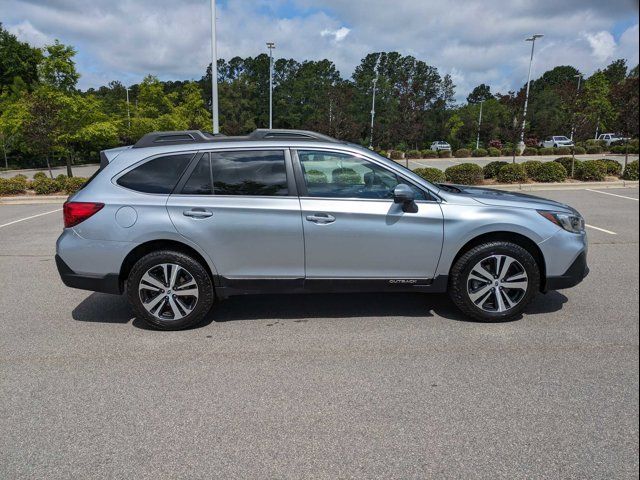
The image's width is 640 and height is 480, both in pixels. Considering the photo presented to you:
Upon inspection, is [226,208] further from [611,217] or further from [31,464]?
[611,217]

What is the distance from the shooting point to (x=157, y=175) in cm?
443

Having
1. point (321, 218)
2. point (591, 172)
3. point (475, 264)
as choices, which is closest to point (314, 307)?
point (321, 218)

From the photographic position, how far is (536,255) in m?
4.46

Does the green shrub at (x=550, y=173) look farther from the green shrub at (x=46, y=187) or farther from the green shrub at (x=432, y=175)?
the green shrub at (x=46, y=187)

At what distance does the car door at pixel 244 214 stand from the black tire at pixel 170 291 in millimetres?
176

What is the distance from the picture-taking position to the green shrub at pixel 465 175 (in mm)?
16109

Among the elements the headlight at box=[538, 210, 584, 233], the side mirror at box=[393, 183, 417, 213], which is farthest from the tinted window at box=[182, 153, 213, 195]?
the headlight at box=[538, 210, 584, 233]

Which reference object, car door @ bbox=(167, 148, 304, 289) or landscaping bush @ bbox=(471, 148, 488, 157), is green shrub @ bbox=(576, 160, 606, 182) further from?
landscaping bush @ bbox=(471, 148, 488, 157)

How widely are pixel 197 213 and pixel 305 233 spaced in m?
0.98

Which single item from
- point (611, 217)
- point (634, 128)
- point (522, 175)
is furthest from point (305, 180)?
point (522, 175)

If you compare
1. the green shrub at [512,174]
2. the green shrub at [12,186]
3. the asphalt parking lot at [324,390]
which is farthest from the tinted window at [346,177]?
the green shrub at [12,186]

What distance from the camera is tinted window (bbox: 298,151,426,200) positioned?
14.4 feet

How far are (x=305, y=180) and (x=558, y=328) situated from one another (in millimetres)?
2652

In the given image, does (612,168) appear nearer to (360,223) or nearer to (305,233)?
(360,223)
